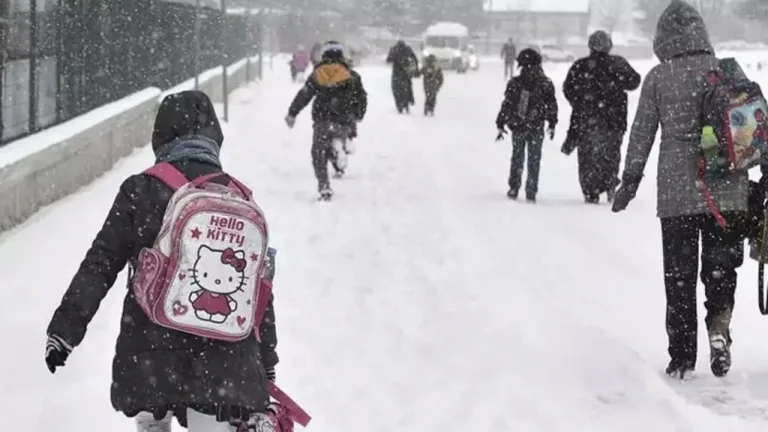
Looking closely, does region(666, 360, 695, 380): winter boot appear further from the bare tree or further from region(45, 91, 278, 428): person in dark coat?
the bare tree

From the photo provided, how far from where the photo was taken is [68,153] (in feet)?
37.7

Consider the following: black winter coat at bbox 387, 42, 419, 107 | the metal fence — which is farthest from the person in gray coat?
black winter coat at bbox 387, 42, 419, 107

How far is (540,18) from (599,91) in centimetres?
9853

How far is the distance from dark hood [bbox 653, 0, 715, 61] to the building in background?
100124 millimetres

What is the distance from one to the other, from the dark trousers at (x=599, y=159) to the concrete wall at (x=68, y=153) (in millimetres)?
5070

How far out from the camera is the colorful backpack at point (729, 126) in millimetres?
5859

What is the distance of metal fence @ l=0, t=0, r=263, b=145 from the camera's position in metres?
10.3

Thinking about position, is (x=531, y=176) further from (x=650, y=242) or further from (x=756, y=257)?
(x=756, y=257)

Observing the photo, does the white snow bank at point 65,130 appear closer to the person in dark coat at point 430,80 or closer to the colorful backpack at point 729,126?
the colorful backpack at point 729,126

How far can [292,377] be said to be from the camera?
636 cm

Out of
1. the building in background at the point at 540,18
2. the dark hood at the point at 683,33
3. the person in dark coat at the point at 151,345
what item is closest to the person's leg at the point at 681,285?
the dark hood at the point at 683,33

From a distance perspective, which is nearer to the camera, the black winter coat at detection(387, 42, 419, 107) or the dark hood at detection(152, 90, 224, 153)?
the dark hood at detection(152, 90, 224, 153)

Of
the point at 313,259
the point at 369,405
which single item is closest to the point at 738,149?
the point at 369,405

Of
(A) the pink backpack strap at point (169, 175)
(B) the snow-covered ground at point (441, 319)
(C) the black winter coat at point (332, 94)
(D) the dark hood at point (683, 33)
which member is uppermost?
(D) the dark hood at point (683, 33)
